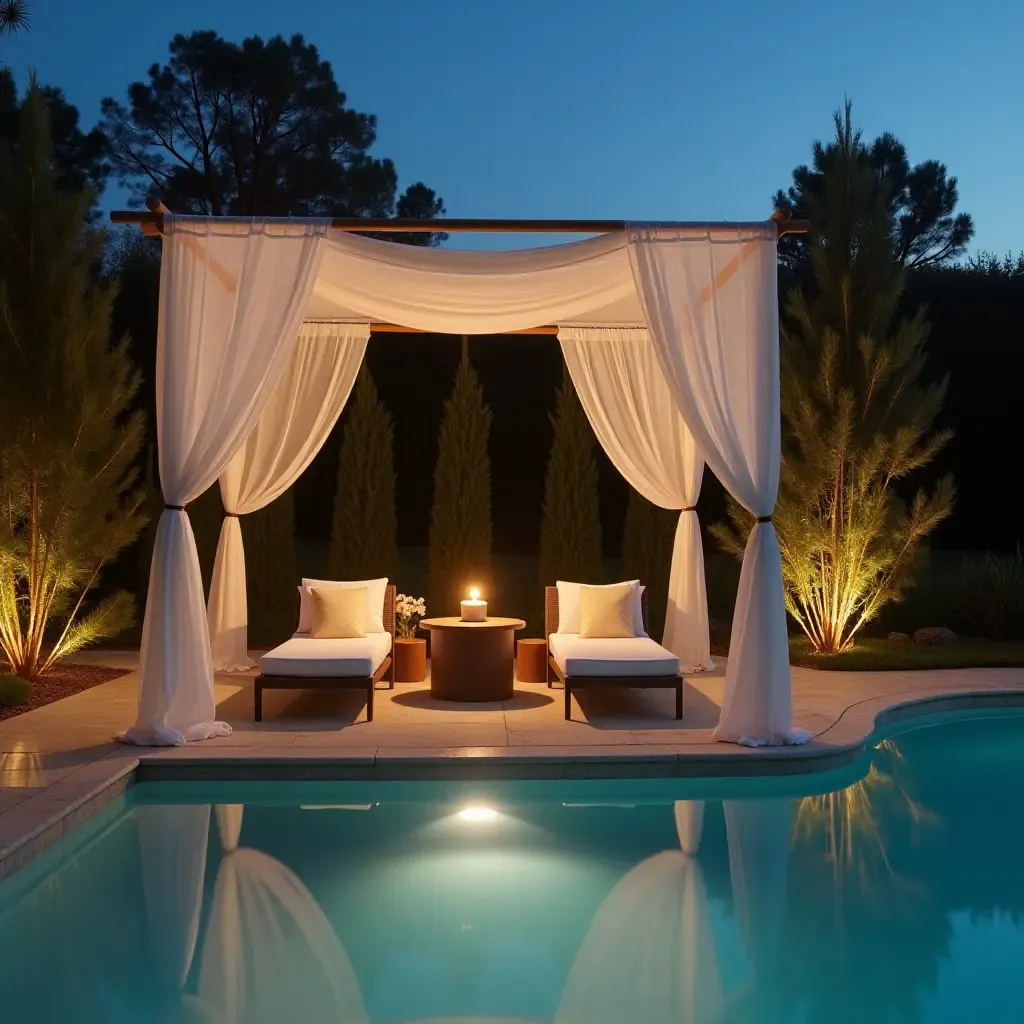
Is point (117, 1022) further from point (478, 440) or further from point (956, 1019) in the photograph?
point (478, 440)

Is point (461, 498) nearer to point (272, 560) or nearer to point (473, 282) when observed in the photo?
point (272, 560)

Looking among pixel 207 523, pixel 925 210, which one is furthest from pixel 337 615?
pixel 925 210

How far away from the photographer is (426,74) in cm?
1564

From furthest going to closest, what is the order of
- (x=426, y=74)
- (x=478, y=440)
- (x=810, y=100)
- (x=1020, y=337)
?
(x=426, y=74)
(x=810, y=100)
(x=1020, y=337)
(x=478, y=440)

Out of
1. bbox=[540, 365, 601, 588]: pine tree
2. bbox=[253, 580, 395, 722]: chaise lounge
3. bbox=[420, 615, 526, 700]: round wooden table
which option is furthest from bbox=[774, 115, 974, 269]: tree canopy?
bbox=[253, 580, 395, 722]: chaise lounge

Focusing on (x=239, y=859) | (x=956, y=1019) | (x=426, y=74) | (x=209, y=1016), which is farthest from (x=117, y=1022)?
(x=426, y=74)

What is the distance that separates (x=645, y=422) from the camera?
26.8 feet

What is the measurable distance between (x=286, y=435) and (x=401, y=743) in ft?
9.78

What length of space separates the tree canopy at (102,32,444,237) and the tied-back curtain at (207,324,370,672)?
680 cm

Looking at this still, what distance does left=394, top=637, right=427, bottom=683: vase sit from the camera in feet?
26.5

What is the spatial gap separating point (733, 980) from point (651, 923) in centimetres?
48

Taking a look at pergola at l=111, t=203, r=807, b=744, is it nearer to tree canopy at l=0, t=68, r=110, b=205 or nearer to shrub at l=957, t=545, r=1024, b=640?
shrub at l=957, t=545, r=1024, b=640

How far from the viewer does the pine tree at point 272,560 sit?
10227 mm

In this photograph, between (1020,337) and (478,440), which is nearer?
(478,440)
